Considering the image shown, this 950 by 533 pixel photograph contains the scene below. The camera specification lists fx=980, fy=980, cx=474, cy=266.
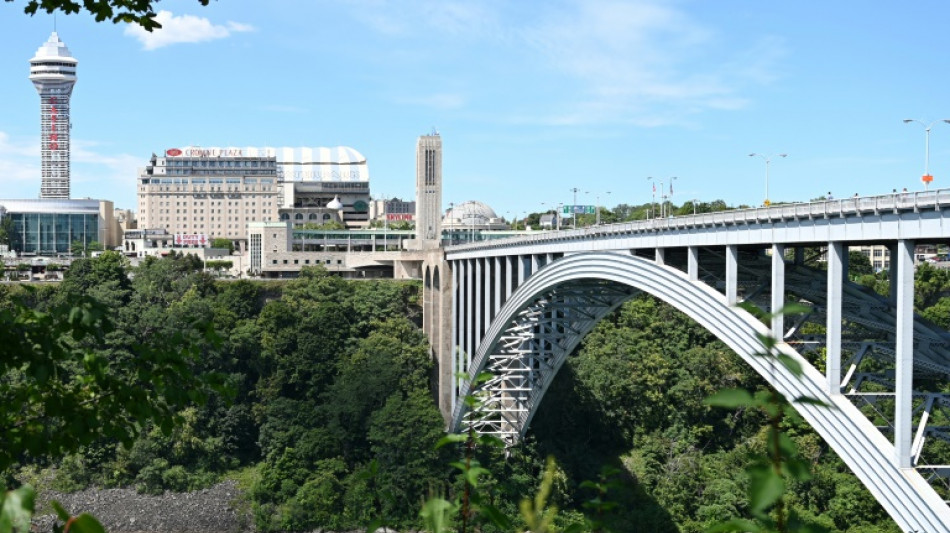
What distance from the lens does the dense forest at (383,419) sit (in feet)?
166

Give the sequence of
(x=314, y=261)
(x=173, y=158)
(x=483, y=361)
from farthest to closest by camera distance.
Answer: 1. (x=173, y=158)
2. (x=314, y=261)
3. (x=483, y=361)

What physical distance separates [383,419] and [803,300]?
106 feet

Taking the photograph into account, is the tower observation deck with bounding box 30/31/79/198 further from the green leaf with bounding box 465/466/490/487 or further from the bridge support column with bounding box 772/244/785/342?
the green leaf with bounding box 465/466/490/487

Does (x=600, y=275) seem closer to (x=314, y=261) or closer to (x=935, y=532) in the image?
(x=935, y=532)

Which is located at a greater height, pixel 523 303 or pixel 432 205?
pixel 432 205

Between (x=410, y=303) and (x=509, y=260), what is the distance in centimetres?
2752

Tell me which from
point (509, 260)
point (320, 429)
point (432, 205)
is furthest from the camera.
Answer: point (432, 205)

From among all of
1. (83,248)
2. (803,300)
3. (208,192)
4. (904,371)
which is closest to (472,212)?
(208,192)

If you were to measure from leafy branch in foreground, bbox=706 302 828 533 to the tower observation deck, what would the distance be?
18504cm

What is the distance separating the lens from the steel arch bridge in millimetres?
17719

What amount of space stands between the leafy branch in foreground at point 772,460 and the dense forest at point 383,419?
38.3 metres

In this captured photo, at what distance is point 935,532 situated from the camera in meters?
16.9

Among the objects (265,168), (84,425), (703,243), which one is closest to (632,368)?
(703,243)

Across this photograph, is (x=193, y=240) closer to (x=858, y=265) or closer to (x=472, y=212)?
(x=472, y=212)
